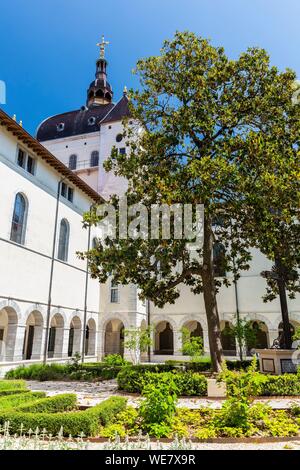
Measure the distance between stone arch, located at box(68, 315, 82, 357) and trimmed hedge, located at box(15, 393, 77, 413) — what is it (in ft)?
53.0

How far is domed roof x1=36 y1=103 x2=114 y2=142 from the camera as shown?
3812 cm

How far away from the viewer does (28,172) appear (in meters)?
20.2

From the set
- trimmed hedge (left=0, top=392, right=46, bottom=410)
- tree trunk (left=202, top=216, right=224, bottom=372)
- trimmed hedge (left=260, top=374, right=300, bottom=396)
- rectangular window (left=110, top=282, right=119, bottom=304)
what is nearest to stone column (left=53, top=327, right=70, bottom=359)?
rectangular window (left=110, top=282, right=119, bottom=304)

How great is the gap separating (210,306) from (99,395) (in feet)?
17.4

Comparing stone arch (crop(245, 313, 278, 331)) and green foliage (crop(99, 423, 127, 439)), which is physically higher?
stone arch (crop(245, 313, 278, 331))

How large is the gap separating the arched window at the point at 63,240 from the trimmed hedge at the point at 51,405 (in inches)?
599

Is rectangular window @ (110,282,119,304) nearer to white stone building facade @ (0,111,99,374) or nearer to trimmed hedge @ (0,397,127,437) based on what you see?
white stone building facade @ (0,111,99,374)

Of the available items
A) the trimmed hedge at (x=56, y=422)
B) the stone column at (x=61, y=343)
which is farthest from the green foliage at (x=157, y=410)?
the stone column at (x=61, y=343)

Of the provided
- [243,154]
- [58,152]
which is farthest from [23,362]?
[58,152]

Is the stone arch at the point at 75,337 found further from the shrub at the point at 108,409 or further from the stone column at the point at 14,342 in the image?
the shrub at the point at 108,409

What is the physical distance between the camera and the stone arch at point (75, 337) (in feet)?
80.8

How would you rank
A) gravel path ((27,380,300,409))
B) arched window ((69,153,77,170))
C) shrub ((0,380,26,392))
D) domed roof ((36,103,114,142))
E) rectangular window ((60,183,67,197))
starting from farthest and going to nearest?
domed roof ((36,103,114,142))
arched window ((69,153,77,170))
rectangular window ((60,183,67,197))
shrub ((0,380,26,392))
gravel path ((27,380,300,409))
